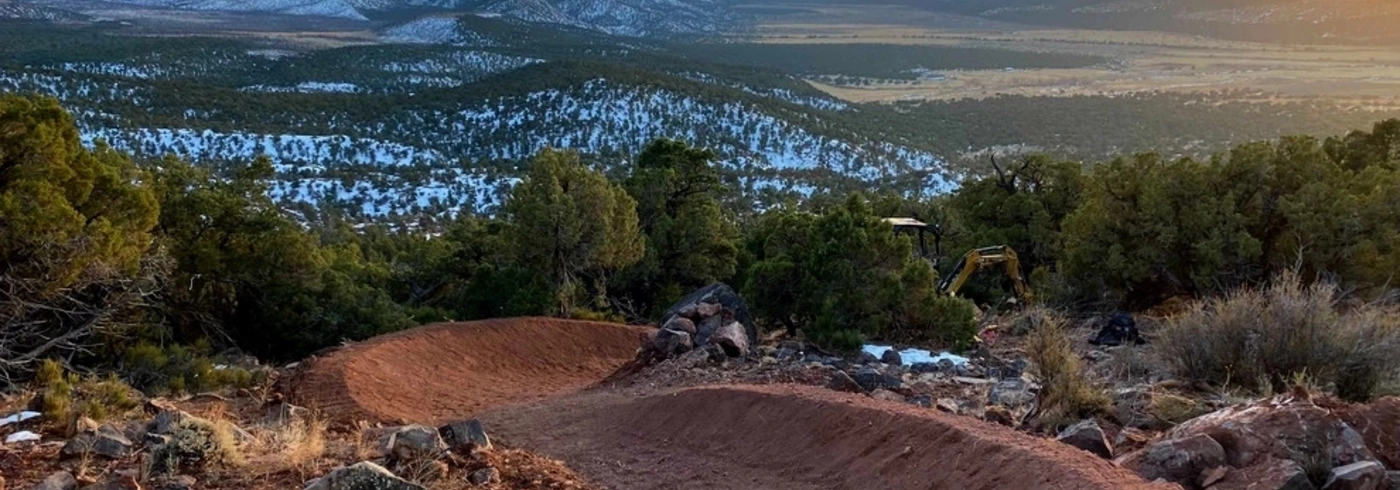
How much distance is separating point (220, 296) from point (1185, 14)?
17395 cm

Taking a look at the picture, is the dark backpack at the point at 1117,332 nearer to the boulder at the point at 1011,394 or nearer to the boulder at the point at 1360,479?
the boulder at the point at 1011,394

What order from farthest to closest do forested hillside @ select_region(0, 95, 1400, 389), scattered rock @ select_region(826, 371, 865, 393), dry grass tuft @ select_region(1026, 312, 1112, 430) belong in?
forested hillside @ select_region(0, 95, 1400, 389) → scattered rock @ select_region(826, 371, 865, 393) → dry grass tuft @ select_region(1026, 312, 1112, 430)

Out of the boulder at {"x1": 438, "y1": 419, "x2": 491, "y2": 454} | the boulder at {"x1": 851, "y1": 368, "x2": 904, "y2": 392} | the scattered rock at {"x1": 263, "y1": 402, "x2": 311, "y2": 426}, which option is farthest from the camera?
the boulder at {"x1": 851, "y1": 368, "x2": 904, "y2": 392}

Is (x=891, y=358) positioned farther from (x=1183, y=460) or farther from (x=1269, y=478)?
(x=1269, y=478)

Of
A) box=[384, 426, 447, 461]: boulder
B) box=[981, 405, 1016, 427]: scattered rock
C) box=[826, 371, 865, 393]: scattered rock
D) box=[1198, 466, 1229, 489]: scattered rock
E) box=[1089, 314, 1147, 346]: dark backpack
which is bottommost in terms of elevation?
box=[1089, 314, 1147, 346]: dark backpack

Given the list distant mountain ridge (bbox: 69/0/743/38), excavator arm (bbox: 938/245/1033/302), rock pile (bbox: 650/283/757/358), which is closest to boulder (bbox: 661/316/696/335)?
rock pile (bbox: 650/283/757/358)

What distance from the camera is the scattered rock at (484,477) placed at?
7645 millimetres

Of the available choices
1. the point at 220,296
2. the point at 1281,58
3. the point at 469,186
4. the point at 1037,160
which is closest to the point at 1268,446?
the point at 220,296

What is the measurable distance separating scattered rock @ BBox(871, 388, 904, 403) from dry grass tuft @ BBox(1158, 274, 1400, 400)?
279 centimetres

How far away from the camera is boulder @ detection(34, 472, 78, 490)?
6.79m

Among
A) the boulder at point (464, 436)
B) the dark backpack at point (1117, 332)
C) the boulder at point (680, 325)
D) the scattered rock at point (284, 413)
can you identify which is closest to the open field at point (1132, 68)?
the dark backpack at point (1117, 332)

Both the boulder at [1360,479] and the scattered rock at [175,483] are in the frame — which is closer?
the boulder at [1360,479]

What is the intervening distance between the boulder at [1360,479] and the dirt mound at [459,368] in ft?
26.9

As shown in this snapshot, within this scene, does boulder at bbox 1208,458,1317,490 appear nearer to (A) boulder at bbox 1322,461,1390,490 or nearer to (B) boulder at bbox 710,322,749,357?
(A) boulder at bbox 1322,461,1390,490
